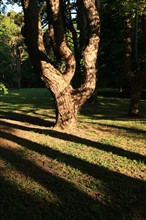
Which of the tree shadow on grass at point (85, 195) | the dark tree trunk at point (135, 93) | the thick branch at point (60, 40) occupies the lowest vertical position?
the tree shadow on grass at point (85, 195)

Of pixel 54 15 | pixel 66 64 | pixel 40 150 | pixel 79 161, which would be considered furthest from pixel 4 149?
pixel 54 15

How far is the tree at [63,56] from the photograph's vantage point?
10.5 meters

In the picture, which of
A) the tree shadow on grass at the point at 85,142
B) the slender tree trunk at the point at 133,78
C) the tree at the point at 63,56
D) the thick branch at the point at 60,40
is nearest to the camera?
the tree shadow on grass at the point at 85,142

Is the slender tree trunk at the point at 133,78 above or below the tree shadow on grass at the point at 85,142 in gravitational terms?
above

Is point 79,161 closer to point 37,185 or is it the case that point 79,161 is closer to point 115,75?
point 37,185

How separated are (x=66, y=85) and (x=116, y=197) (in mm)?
6205

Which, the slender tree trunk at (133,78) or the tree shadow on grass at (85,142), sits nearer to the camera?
the tree shadow on grass at (85,142)

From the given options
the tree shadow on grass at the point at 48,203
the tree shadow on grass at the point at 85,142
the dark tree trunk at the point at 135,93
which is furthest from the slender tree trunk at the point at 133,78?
the tree shadow on grass at the point at 48,203

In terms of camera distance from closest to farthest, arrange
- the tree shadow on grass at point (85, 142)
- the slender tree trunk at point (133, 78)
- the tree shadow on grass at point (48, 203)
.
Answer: the tree shadow on grass at point (48, 203), the tree shadow on grass at point (85, 142), the slender tree trunk at point (133, 78)

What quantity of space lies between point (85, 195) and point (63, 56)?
23.9 ft

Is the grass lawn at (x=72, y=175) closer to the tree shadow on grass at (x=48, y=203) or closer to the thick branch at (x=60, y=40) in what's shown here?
the tree shadow on grass at (x=48, y=203)

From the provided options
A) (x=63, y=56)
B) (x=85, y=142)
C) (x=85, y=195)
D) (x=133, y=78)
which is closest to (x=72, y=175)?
(x=85, y=195)

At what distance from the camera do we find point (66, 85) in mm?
Result: 10703

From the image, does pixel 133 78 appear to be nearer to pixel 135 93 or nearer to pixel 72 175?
pixel 135 93
